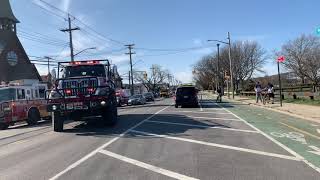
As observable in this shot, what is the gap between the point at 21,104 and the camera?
27.5 meters

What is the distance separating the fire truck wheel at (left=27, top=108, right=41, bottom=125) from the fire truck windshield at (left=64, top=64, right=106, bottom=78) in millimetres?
7751

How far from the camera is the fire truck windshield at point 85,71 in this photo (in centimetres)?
2141

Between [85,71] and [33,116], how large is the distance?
8.43 metres

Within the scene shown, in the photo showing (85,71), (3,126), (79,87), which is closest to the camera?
(79,87)

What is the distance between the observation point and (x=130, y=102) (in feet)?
189

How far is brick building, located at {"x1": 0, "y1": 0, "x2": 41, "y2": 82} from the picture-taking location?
71938 mm

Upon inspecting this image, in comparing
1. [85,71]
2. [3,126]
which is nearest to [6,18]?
[3,126]

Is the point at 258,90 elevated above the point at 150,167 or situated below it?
above

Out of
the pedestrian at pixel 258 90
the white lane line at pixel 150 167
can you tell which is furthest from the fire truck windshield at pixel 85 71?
the pedestrian at pixel 258 90

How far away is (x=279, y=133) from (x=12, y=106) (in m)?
16.0

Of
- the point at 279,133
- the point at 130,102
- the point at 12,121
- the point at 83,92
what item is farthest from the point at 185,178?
the point at 130,102

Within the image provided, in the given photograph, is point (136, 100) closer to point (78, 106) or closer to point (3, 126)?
point (3, 126)

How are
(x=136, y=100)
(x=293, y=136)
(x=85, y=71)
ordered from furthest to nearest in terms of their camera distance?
(x=136, y=100) < (x=85, y=71) < (x=293, y=136)

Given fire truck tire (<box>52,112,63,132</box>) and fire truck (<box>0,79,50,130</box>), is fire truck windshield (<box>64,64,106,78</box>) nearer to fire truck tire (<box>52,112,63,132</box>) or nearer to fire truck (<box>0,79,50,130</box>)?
fire truck tire (<box>52,112,63,132</box>)
